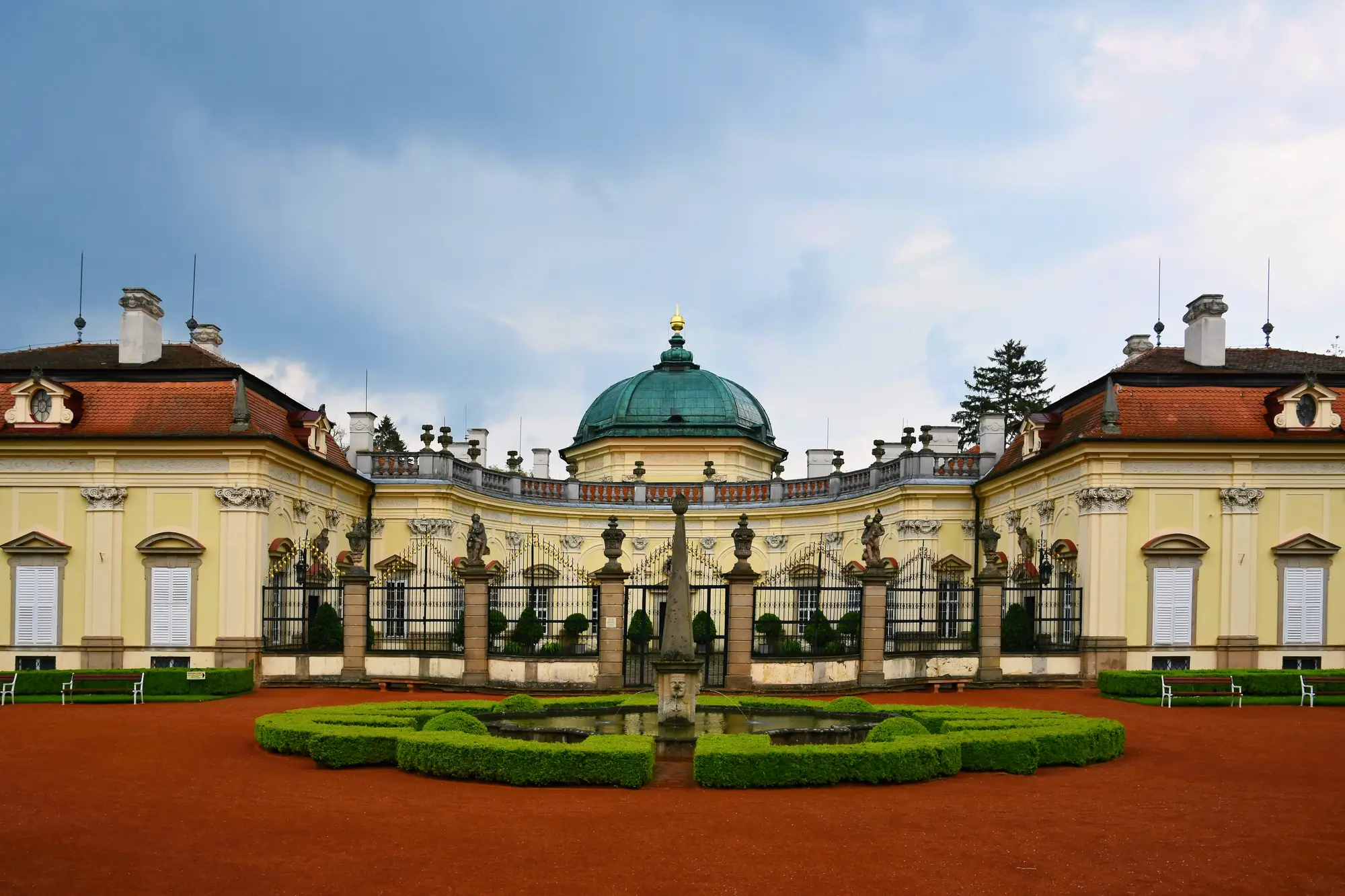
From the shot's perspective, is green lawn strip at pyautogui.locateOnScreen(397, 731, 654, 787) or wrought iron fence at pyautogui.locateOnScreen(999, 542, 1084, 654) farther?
wrought iron fence at pyautogui.locateOnScreen(999, 542, 1084, 654)

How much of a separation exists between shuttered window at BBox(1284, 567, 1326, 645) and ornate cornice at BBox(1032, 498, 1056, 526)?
622 cm

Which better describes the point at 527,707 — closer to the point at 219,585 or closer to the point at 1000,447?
the point at 219,585

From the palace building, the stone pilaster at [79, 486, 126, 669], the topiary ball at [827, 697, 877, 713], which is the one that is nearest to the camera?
the topiary ball at [827, 697, 877, 713]

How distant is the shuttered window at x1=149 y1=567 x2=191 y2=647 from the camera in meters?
29.7

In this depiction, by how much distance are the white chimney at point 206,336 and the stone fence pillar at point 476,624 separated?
18163 mm

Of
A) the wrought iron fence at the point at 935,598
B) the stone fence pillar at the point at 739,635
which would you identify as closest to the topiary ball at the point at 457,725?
the stone fence pillar at the point at 739,635

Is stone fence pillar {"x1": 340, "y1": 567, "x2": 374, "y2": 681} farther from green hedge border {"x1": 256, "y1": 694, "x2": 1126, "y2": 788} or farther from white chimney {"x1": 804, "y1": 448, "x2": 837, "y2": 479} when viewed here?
white chimney {"x1": 804, "y1": 448, "x2": 837, "y2": 479}

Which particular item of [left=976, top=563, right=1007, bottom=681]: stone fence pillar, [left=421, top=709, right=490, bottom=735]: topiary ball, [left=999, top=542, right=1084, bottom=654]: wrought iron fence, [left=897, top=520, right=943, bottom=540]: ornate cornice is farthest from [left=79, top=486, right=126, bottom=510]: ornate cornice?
[left=897, top=520, right=943, bottom=540]: ornate cornice

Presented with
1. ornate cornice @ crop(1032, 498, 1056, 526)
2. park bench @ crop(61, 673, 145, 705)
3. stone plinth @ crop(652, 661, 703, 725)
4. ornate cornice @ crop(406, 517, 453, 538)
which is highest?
ornate cornice @ crop(1032, 498, 1056, 526)

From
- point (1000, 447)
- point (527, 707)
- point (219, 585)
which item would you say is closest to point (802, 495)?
point (1000, 447)

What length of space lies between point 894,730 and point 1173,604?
683 inches

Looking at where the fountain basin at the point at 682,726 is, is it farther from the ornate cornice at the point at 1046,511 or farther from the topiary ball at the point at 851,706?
the ornate cornice at the point at 1046,511

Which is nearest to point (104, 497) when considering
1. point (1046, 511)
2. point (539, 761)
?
point (539, 761)

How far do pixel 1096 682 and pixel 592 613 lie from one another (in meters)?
18.4
